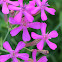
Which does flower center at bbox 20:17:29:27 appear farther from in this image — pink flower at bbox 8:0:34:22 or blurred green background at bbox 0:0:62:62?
blurred green background at bbox 0:0:62:62

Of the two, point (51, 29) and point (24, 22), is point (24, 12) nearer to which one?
point (24, 22)

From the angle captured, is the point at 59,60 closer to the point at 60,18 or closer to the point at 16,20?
the point at 60,18

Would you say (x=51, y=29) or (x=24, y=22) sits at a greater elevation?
(x=24, y=22)

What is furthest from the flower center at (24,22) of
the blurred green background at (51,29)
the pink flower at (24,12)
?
the blurred green background at (51,29)

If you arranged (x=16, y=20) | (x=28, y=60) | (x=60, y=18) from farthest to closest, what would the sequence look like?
(x=60, y=18) → (x=28, y=60) → (x=16, y=20)

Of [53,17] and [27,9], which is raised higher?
[27,9]

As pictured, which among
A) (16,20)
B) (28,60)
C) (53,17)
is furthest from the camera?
(53,17)

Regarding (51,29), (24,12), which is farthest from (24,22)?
(51,29)

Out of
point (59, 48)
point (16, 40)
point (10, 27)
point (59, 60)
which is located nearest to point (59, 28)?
point (59, 48)

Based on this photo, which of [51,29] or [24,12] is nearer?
[24,12]

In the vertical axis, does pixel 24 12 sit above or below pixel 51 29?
above

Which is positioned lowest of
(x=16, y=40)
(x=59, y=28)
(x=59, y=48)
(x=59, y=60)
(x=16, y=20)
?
(x=59, y=60)
